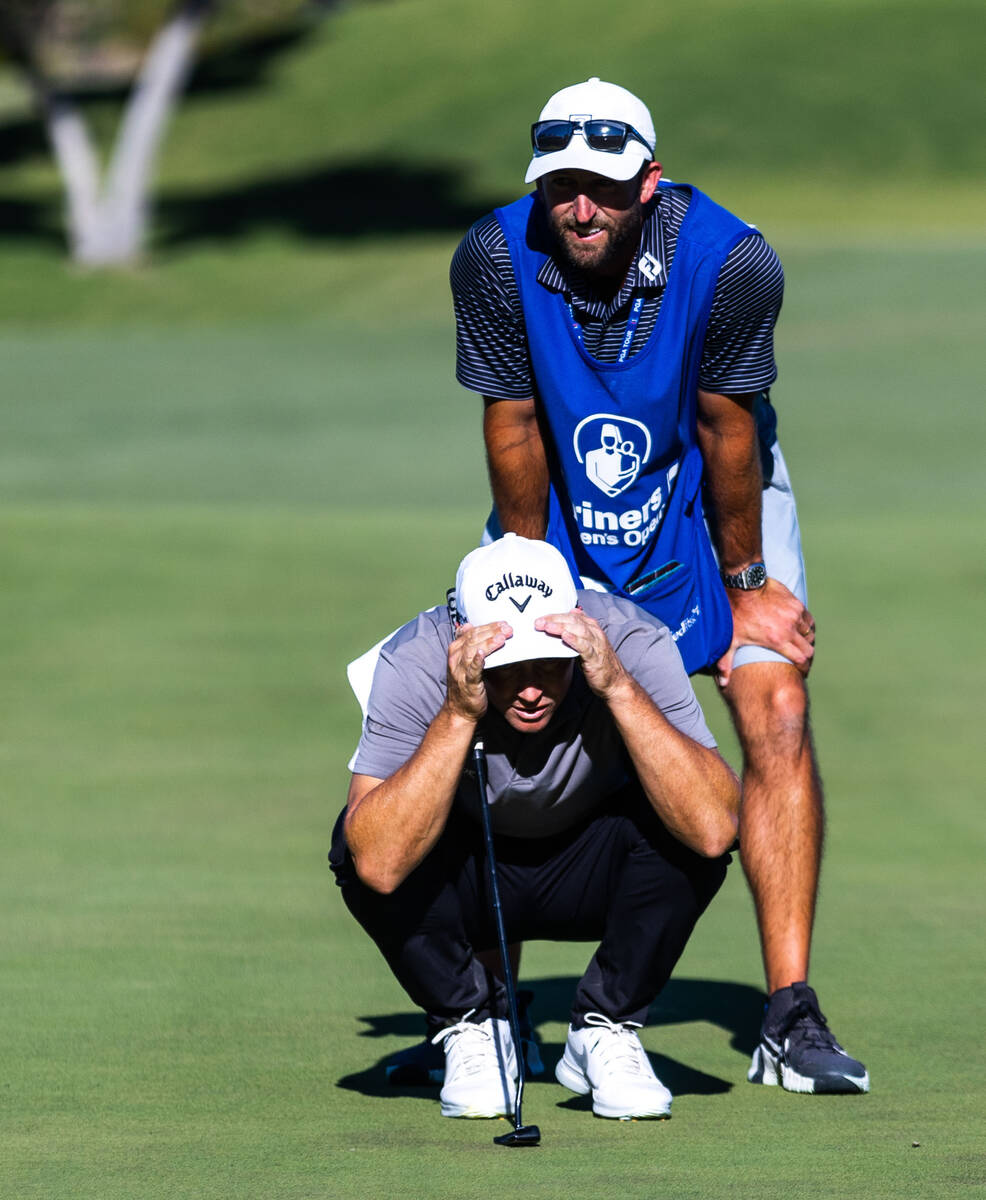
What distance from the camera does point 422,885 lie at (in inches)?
185

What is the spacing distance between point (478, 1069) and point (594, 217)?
74.2 inches

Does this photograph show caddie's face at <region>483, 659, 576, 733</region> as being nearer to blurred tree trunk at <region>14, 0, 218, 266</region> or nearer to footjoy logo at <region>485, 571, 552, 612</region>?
footjoy logo at <region>485, 571, 552, 612</region>

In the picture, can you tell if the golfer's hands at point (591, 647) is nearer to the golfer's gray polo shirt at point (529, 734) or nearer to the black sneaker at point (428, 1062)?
the golfer's gray polo shirt at point (529, 734)

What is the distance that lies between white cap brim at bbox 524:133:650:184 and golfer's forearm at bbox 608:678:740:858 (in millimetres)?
1184

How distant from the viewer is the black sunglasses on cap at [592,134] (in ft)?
16.0

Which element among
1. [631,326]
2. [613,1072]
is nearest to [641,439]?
[631,326]

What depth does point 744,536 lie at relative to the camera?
17.8 feet

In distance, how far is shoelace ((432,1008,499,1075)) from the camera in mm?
4574

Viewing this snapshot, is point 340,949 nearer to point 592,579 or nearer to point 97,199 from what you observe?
point 592,579

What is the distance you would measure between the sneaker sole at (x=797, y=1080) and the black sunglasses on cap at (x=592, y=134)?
2008 millimetres

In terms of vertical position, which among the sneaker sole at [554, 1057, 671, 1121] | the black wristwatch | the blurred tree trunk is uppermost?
the blurred tree trunk

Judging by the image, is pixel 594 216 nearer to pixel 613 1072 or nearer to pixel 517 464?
pixel 517 464

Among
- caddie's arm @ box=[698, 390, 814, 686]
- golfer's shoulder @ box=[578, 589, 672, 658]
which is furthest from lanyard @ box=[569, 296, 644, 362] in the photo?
golfer's shoulder @ box=[578, 589, 672, 658]

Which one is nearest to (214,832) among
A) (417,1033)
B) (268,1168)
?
(417,1033)
